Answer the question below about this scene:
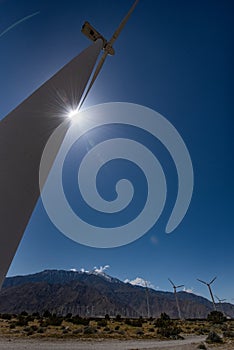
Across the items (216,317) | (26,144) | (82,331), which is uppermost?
(216,317)

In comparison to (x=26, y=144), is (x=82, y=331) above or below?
above

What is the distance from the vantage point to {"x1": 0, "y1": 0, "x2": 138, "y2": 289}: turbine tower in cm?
184

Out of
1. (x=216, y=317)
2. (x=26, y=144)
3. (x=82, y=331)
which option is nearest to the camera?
(x=26, y=144)

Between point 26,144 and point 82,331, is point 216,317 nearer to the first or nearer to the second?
point 82,331

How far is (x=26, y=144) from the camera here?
82.5 inches

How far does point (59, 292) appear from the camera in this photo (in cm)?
16812

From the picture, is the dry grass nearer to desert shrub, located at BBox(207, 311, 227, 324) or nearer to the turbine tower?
desert shrub, located at BBox(207, 311, 227, 324)

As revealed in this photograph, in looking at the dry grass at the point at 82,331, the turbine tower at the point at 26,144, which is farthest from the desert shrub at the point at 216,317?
the turbine tower at the point at 26,144

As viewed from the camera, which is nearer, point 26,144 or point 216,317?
point 26,144

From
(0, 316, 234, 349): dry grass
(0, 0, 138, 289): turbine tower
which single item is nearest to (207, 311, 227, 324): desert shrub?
(0, 316, 234, 349): dry grass

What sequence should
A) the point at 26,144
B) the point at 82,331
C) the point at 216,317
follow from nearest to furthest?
the point at 26,144 < the point at 82,331 < the point at 216,317

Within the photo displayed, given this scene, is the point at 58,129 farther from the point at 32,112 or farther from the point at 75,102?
the point at 75,102

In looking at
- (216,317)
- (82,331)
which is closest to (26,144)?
(82,331)

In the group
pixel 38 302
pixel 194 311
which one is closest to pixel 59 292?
pixel 38 302
